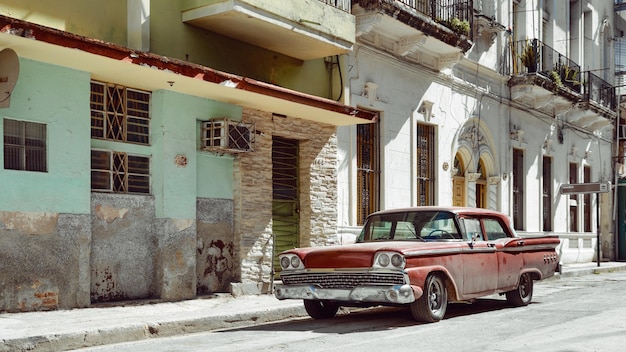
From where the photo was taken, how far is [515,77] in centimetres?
2434

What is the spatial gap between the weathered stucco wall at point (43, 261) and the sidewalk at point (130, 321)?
0.77ft

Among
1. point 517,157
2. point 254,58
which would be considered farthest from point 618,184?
point 254,58

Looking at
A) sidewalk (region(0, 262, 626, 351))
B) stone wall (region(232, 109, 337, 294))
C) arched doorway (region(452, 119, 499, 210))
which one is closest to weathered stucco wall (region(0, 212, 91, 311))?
sidewalk (region(0, 262, 626, 351))

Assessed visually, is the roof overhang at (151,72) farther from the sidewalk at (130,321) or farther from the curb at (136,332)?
the curb at (136,332)

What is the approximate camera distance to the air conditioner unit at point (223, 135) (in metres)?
13.8

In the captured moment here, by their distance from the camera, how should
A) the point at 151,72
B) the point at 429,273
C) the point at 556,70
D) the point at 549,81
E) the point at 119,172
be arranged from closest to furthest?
the point at 429,273, the point at 151,72, the point at 119,172, the point at 549,81, the point at 556,70

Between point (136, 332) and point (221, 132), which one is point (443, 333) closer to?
point (136, 332)

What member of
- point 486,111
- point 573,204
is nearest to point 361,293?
point 486,111

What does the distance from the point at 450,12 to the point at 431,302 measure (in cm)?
1161

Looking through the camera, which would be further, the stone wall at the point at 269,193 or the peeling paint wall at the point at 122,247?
the stone wall at the point at 269,193

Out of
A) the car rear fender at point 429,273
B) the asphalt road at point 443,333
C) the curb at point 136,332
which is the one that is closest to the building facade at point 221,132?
the curb at point 136,332

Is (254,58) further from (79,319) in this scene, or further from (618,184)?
(618,184)

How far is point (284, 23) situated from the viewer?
14.1 metres

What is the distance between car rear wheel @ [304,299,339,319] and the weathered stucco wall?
3.09m
